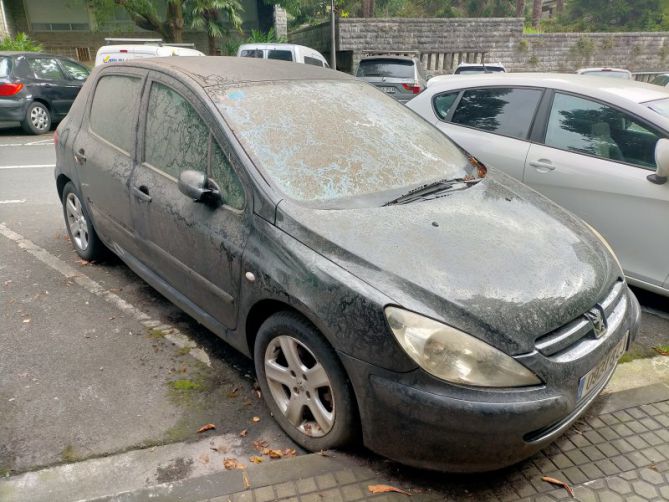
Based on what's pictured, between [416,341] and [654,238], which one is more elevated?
[416,341]

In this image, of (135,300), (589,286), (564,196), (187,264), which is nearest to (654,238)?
(564,196)

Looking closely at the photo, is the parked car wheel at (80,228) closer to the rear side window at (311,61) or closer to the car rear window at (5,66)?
the car rear window at (5,66)

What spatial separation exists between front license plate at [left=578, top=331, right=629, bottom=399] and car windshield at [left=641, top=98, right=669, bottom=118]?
6.80 feet

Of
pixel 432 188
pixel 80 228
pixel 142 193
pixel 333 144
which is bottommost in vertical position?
pixel 80 228

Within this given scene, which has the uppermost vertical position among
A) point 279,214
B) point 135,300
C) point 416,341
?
point 279,214

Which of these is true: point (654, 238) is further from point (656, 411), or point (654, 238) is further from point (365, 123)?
point (365, 123)

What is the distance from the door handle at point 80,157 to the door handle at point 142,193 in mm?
908

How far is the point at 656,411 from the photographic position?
108 inches

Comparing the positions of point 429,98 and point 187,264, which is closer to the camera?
point 187,264

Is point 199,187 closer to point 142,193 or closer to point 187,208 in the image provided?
point 187,208

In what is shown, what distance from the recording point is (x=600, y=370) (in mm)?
2291

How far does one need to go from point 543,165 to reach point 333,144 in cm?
207

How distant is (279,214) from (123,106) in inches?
73.6

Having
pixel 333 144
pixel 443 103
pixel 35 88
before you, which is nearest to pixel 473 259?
pixel 333 144
